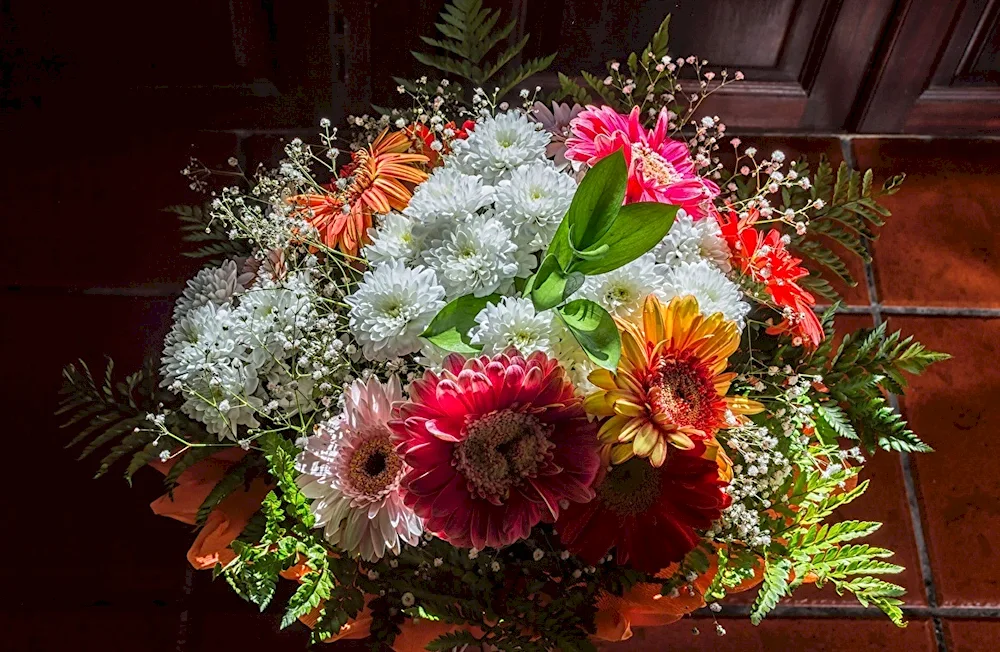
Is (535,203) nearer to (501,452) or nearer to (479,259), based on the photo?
(479,259)

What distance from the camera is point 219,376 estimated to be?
0.74 metres

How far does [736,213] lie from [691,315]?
230mm

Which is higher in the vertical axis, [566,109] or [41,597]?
[566,109]

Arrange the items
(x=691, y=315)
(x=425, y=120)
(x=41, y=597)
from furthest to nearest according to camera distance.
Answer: (x=41, y=597) → (x=425, y=120) → (x=691, y=315)

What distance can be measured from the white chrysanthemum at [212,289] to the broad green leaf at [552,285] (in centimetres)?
33

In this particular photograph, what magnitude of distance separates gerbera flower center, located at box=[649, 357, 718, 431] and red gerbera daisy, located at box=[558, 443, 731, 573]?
6cm

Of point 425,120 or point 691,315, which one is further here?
point 425,120

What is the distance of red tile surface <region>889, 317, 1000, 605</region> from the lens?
116 centimetres

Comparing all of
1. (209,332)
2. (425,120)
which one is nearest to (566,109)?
(425,120)

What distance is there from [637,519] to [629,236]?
23 cm

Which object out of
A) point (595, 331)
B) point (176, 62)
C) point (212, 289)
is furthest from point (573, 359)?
point (176, 62)

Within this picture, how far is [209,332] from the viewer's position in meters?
0.76

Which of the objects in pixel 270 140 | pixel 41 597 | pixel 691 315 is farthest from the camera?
pixel 270 140

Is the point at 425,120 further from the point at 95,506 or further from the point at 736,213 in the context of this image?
the point at 95,506
